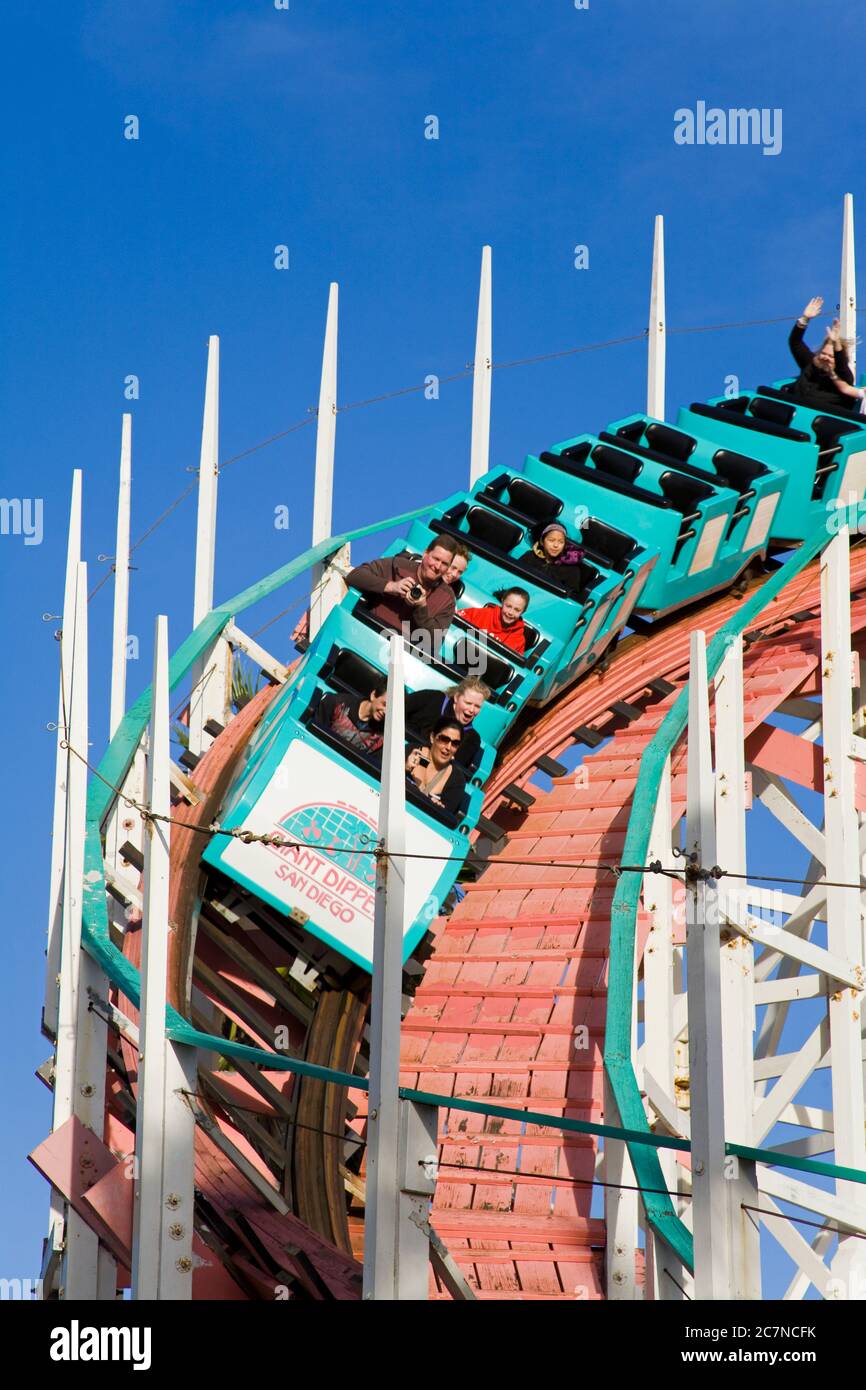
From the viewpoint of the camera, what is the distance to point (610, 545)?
48.1ft

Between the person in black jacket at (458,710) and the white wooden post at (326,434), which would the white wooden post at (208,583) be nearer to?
the white wooden post at (326,434)

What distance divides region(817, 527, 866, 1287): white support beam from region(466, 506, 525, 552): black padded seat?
106 inches

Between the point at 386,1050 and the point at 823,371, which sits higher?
the point at 823,371

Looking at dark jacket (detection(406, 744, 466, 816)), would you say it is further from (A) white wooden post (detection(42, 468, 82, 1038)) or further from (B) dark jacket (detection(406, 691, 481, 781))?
(A) white wooden post (detection(42, 468, 82, 1038))

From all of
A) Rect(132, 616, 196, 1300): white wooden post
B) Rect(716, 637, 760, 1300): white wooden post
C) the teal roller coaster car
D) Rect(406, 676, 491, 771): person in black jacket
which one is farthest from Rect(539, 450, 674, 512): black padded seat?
Rect(132, 616, 196, 1300): white wooden post

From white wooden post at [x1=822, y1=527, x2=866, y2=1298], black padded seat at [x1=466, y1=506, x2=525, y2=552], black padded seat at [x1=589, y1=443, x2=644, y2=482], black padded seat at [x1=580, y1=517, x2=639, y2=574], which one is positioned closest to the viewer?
white wooden post at [x1=822, y1=527, x2=866, y2=1298]

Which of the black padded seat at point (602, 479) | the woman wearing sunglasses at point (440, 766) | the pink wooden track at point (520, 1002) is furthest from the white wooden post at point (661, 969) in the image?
the black padded seat at point (602, 479)

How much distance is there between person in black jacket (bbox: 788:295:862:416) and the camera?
16875 mm

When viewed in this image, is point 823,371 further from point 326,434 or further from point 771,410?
point 326,434

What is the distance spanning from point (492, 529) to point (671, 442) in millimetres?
2276

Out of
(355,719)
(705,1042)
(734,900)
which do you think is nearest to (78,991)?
(355,719)

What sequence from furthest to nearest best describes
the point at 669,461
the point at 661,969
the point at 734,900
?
1. the point at 669,461
2. the point at 661,969
3. the point at 734,900
